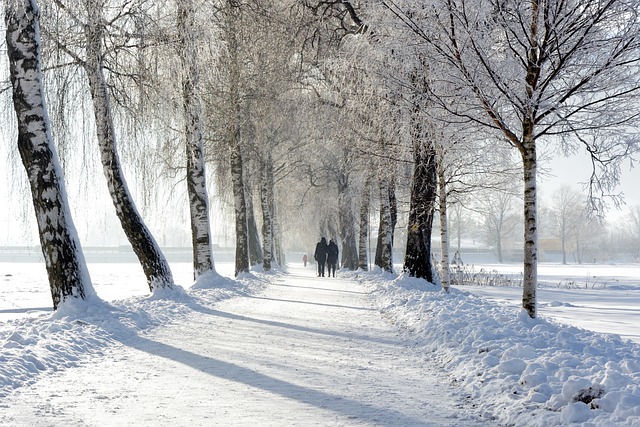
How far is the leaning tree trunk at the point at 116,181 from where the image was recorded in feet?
35.1

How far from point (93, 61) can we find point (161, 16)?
1.74m

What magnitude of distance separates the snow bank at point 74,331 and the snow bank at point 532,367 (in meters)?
4.10

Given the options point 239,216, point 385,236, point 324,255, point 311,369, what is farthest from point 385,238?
point 311,369

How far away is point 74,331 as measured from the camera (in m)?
8.00

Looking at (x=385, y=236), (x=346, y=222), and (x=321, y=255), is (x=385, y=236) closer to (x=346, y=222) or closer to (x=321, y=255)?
(x=321, y=255)

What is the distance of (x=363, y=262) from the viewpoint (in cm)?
2884

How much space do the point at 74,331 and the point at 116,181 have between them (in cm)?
502

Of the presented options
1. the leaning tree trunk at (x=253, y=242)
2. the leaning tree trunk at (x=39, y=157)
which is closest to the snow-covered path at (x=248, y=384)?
the leaning tree trunk at (x=39, y=157)

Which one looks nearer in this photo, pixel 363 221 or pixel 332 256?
pixel 363 221

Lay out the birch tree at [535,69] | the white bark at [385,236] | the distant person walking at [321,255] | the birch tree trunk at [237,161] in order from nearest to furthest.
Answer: the birch tree at [535,69], the birch tree trunk at [237,161], the white bark at [385,236], the distant person walking at [321,255]

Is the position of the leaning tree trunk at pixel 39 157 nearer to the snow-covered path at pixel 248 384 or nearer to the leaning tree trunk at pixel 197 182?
the snow-covered path at pixel 248 384

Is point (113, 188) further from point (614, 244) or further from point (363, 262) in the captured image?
point (614, 244)

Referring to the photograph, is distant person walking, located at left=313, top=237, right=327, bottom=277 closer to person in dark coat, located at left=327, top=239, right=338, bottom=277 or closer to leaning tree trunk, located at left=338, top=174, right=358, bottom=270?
person in dark coat, located at left=327, top=239, right=338, bottom=277

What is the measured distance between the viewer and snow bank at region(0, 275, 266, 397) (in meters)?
6.10
